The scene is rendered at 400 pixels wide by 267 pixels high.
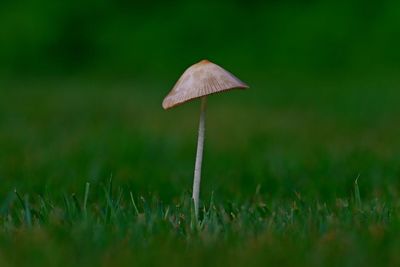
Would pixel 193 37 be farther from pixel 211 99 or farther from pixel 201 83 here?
pixel 201 83

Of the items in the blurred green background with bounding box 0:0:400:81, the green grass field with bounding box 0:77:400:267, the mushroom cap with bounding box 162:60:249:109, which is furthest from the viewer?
the blurred green background with bounding box 0:0:400:81

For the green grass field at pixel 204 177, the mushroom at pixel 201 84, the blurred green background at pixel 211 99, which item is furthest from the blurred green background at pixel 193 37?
the mushroom at pixel 201 84

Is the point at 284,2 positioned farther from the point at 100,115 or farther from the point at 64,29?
the point at 100,115

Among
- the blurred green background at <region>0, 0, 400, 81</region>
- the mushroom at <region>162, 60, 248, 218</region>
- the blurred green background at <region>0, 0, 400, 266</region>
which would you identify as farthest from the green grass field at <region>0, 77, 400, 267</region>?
the blurred green background at <region>0, 0, 400, 81</region>

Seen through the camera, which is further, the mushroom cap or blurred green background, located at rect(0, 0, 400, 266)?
the mushroom cap

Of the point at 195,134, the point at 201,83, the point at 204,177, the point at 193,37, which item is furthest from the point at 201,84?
the point at 193,37

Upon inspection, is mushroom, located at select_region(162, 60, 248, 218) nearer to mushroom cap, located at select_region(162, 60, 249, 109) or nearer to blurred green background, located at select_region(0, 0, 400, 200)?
mushroom cap, located at select_region(162, 60, 249, 109)
